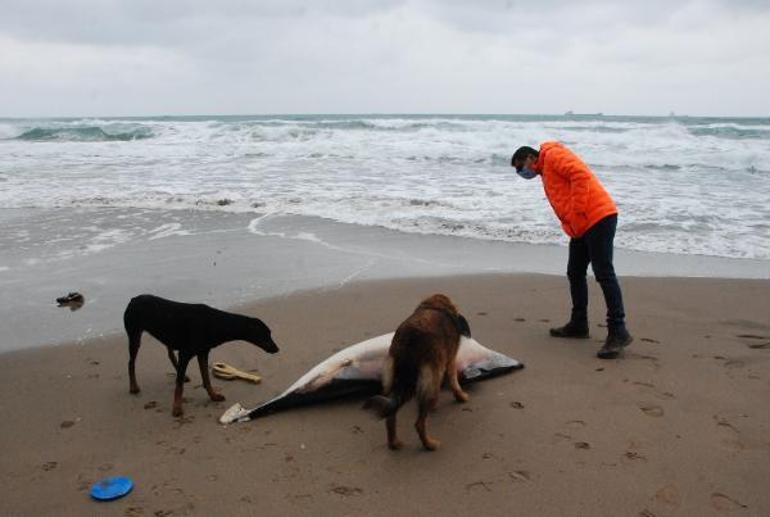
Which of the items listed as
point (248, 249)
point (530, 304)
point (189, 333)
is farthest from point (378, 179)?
point (189, 333)

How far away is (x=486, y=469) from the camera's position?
126 inches

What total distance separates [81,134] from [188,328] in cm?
4136

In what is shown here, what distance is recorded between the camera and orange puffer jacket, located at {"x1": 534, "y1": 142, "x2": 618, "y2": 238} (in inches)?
191

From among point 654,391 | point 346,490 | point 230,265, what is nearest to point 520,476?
point 346,490

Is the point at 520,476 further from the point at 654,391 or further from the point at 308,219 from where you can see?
the point at 308,219

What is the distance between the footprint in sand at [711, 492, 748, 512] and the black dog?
2590mm

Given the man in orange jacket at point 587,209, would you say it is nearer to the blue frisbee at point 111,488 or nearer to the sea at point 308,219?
the sea at point 308,219

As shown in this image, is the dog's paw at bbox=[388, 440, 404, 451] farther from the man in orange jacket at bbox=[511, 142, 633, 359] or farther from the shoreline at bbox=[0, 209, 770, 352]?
the shoreline at bbox=[0, 209, 770, 352]

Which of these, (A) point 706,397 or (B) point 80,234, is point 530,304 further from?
(B) point 80,234

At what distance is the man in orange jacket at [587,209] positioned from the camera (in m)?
4.81

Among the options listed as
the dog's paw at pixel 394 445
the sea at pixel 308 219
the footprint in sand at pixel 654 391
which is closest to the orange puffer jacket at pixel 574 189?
the footprint in sand at pixel 654 391

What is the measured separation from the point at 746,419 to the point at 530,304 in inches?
104

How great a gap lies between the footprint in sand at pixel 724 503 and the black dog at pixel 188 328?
2.59 m

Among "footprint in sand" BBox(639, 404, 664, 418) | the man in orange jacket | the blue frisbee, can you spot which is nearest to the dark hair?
the man in orange jacket
